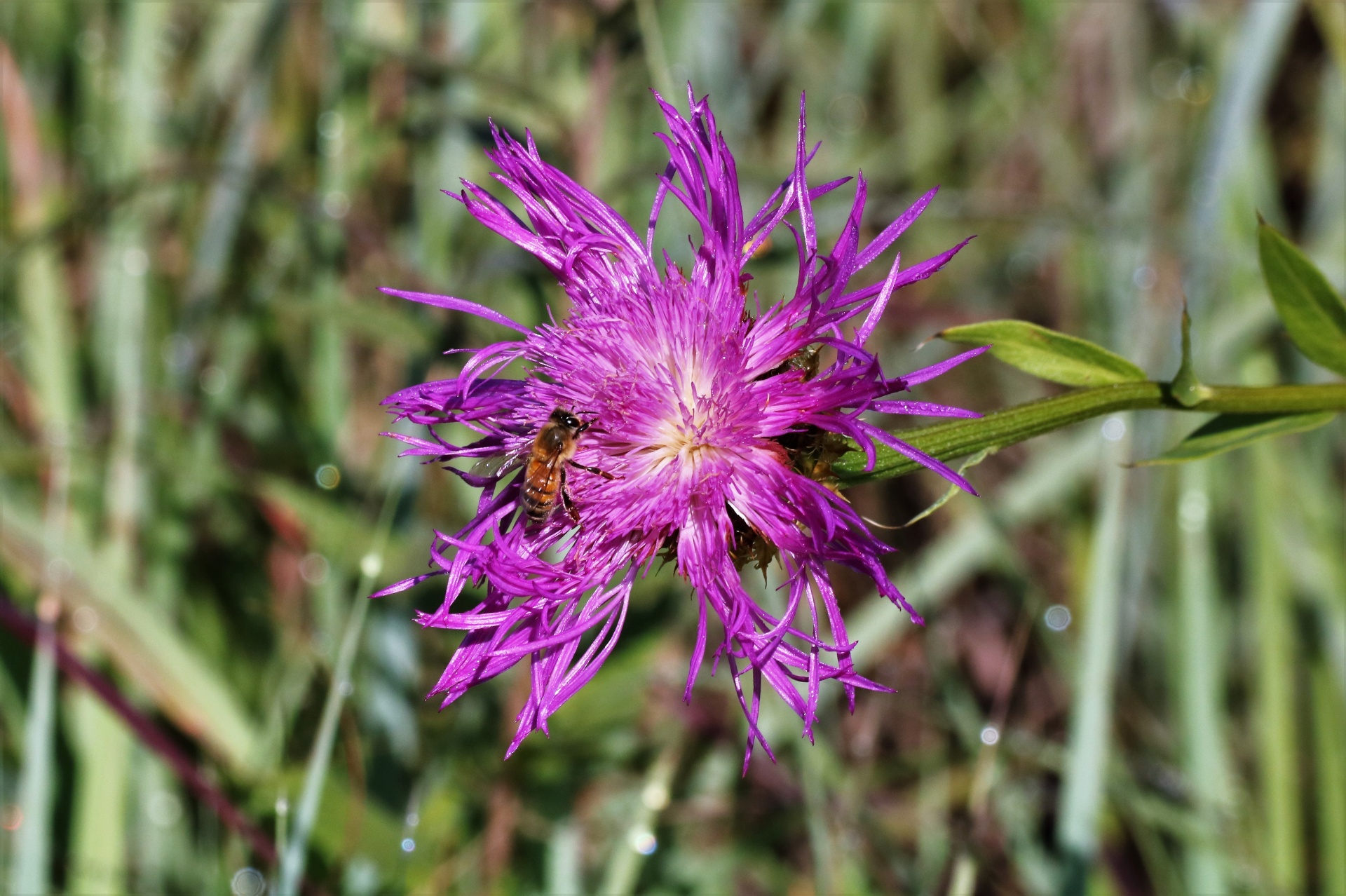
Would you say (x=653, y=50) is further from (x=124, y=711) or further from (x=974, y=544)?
(x=124, y=711)

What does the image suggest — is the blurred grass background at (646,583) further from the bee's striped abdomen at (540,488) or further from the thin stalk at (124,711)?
the bee's striped abdomen at (540,488)

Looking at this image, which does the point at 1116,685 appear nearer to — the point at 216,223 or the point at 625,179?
the point at 625,179

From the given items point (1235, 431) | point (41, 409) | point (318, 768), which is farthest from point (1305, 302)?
point (41, 409)

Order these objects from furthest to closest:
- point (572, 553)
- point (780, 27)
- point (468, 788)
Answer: point (780, 27) → point (468, 788) → point (572, 553)

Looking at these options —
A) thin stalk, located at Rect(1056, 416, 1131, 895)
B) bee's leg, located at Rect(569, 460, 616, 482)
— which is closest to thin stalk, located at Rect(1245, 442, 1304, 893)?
thin stalk, located at Rect(1056, 416, 1131, 895)

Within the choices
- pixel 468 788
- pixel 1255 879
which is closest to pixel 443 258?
pixel 468 788

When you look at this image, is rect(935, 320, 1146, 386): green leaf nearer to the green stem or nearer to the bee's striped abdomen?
the green stem
